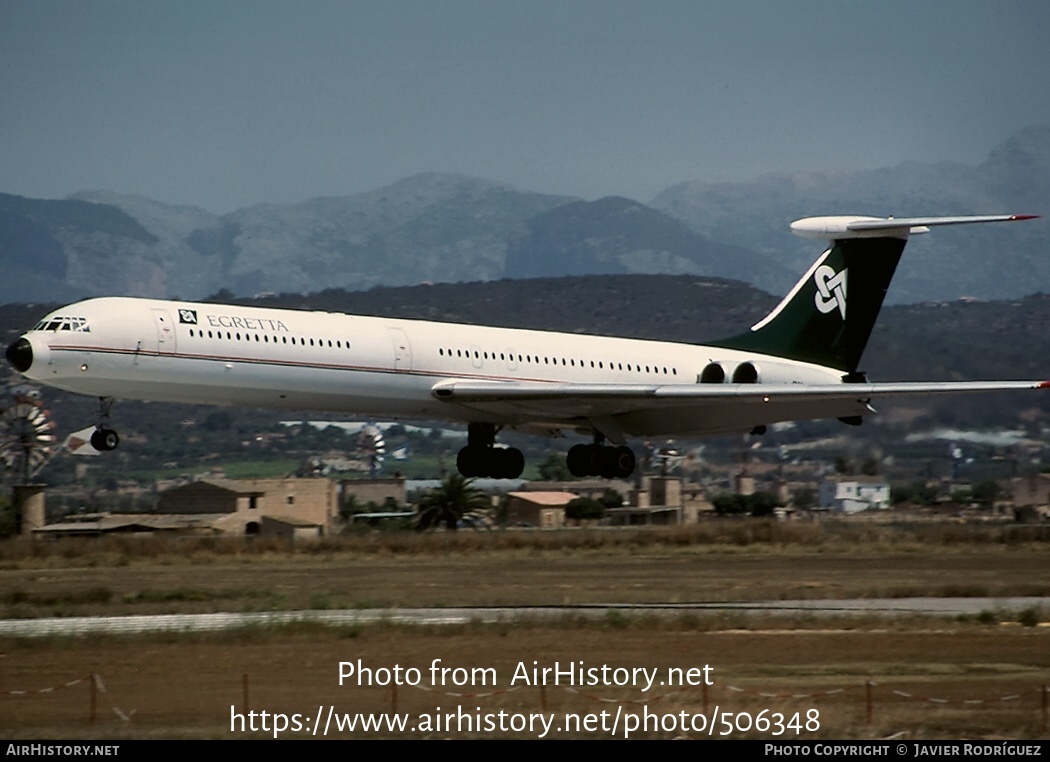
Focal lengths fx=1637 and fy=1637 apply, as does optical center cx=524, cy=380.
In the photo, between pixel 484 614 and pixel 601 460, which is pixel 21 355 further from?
pixel 601 460

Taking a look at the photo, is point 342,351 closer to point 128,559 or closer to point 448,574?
point 448,574

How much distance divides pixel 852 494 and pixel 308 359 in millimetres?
45649

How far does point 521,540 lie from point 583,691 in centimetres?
2922

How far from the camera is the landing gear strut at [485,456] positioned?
1407 inches

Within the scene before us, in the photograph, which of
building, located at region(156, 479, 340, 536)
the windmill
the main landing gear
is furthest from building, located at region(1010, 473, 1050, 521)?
the main landing gear

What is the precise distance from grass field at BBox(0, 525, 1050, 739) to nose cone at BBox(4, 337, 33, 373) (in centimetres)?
472

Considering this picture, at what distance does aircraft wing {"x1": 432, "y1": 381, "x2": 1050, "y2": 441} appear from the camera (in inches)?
1300

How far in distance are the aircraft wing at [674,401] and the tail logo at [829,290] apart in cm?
303

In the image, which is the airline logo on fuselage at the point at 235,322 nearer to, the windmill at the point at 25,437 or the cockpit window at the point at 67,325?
the cockpit window at the point at 67,325

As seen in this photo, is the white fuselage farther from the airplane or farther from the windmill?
the windmill

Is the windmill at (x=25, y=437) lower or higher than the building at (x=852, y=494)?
higher

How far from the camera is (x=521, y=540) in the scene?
4903 centimetres

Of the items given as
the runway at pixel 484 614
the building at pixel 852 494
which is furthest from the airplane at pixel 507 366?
the building at pixel 852 494
